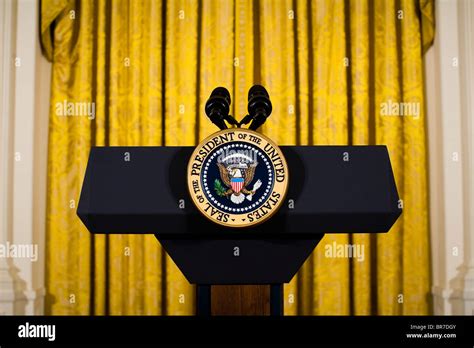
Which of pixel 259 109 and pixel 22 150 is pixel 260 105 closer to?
pixel 259 109

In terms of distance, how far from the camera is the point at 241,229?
1049 millimetres

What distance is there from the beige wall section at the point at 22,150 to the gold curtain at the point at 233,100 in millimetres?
74

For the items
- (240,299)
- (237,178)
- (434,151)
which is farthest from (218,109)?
(434,151)

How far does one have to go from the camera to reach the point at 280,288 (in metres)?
1.10

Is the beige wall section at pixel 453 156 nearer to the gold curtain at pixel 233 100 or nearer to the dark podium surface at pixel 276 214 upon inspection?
the gold curtain at pixel 233 100
